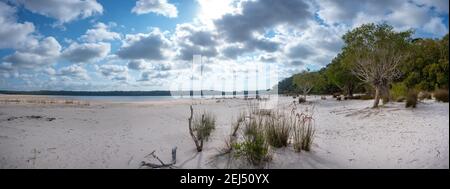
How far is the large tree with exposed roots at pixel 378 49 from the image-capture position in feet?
50.2

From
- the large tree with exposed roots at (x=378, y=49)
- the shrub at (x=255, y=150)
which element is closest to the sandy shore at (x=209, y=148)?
the shrub at (x=255, y=150)

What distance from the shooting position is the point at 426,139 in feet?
21.0

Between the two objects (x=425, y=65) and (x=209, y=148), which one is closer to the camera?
(x=209, y=148)

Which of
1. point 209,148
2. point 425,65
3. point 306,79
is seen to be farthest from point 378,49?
point 306,79

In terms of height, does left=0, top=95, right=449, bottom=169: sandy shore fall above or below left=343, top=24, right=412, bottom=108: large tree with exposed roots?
below

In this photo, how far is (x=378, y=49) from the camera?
51.0 feet

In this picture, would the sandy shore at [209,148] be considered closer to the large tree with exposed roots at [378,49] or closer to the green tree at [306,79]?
the large tree with exposed roots at [378,49]

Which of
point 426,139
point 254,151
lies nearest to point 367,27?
point 426,139

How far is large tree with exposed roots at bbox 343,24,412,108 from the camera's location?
1531 centimetres

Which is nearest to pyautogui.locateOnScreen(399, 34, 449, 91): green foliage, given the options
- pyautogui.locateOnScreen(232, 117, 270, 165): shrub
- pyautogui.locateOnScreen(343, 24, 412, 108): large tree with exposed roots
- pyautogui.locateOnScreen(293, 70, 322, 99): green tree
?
pyautogui.locateOnScreen(343, 24, 412, 108): large tree with exposed roots

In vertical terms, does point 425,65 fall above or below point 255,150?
above

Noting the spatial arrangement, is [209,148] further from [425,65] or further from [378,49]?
[425,65]

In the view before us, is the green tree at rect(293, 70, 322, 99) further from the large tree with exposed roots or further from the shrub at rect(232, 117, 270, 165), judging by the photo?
the shrub at rect(232, 117, 270, 165)
